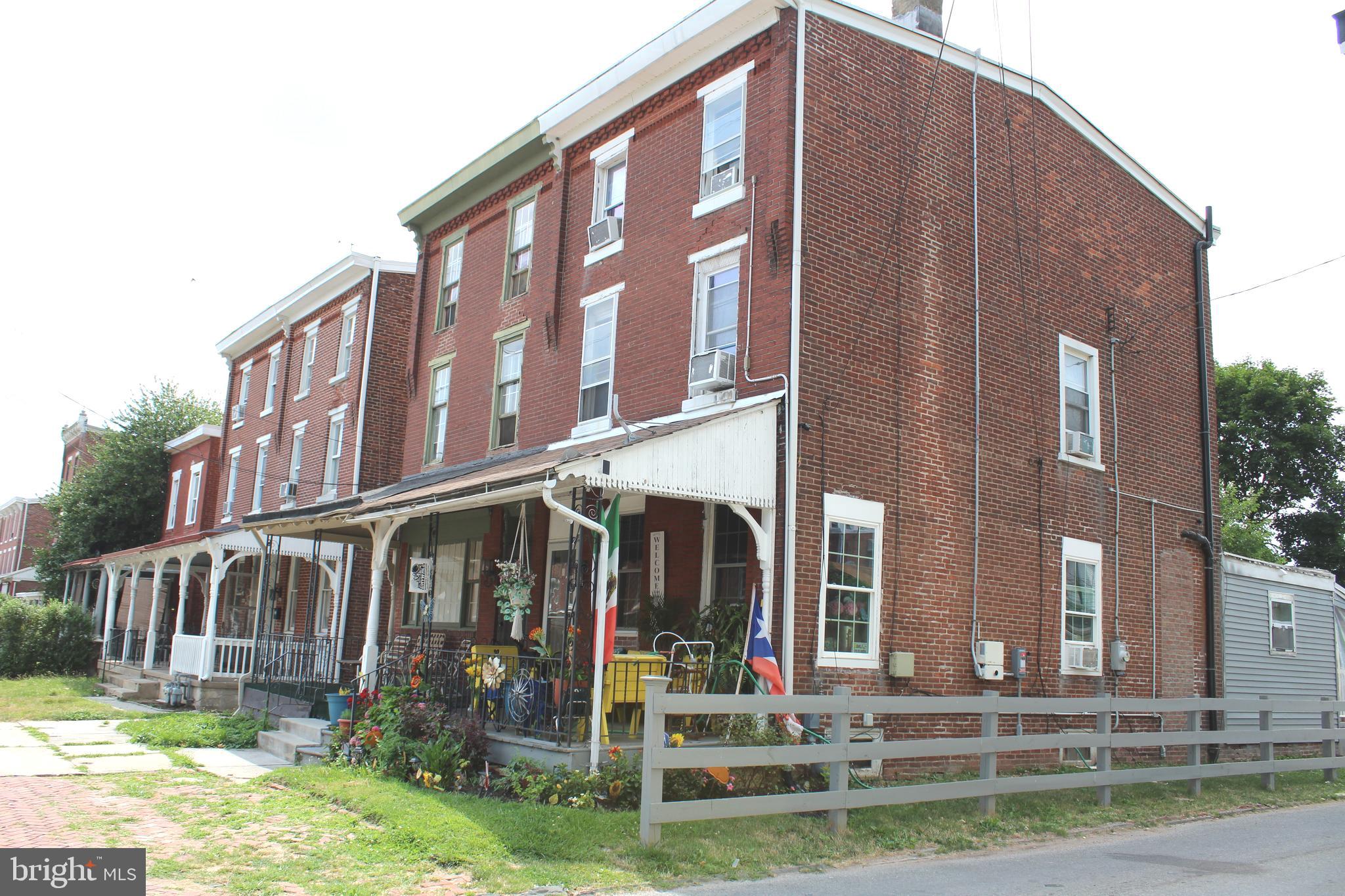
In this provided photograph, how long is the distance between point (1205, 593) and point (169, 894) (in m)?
15.9

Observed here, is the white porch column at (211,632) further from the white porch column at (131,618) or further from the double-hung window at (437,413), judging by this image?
the white porch column at (131,618)

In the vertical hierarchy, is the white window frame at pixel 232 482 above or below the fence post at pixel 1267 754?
above

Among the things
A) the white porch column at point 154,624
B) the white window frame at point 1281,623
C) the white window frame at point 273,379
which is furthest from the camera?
the white window frame at point 273,379

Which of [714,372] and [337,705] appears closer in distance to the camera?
[714,372]

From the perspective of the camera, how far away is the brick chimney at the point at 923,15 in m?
15.2

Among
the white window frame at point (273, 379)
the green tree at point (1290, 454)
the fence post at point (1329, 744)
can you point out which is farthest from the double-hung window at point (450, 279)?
the green tree at point (1290, 454)

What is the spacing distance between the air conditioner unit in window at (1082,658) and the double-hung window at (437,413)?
11.7 m

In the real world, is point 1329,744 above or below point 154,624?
below

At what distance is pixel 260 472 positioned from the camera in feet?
96.1

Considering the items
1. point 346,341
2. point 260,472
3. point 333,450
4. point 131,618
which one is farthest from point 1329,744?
point 131,618

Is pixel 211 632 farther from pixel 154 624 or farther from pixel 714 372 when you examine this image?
pixel 714 372

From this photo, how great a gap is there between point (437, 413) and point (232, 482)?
45.6ft

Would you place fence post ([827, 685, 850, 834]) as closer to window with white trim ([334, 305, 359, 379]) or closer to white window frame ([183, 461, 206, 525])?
window with white trim ([334, 305, 359, 379])
